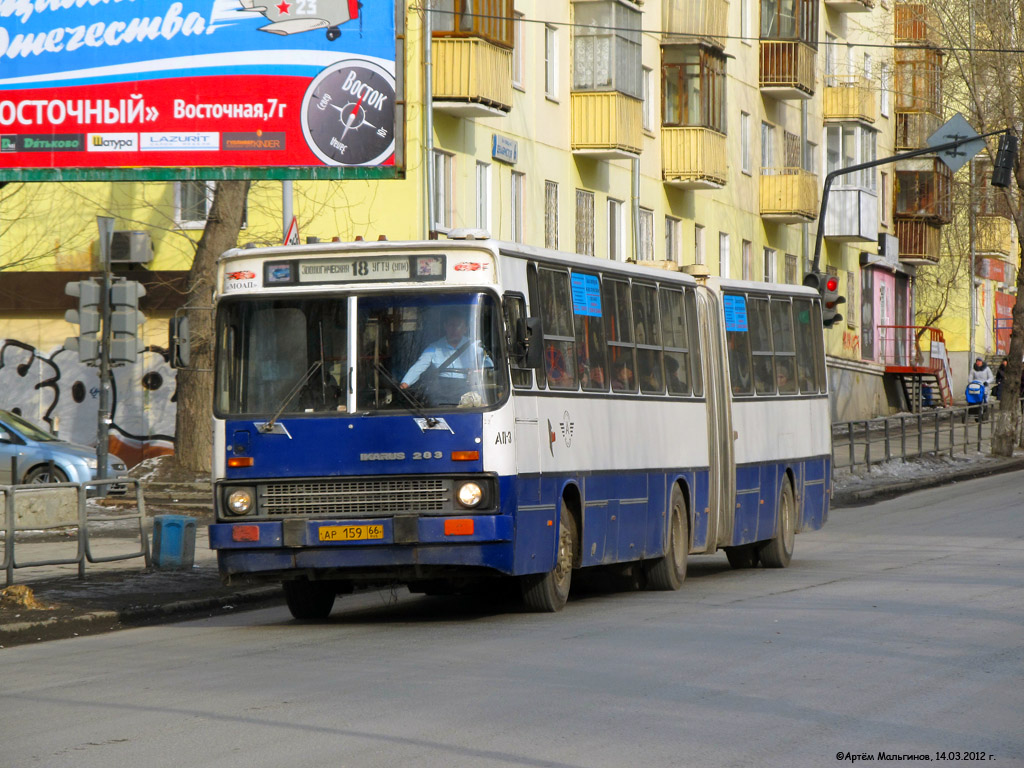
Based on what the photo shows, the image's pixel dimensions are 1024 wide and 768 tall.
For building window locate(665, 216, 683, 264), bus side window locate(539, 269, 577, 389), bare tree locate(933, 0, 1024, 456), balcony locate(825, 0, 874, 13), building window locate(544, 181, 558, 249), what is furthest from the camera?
balcony locate(825, 0, 874, 13)

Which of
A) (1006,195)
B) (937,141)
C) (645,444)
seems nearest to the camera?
(645,444)

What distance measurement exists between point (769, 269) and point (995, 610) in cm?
3715

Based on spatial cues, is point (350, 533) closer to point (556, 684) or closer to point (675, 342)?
point (556, 684)

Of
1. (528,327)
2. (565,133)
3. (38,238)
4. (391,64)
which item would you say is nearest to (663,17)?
(565,133)

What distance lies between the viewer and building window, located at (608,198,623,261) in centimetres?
3975

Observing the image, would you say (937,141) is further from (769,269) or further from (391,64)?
(391,64)

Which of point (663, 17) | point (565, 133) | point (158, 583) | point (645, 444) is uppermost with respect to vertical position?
point (663, 17)

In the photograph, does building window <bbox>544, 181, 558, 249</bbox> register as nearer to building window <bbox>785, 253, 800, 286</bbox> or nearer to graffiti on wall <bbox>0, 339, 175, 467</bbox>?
graffiti on wall <bbox>0, 339, 175, 467</bbox>

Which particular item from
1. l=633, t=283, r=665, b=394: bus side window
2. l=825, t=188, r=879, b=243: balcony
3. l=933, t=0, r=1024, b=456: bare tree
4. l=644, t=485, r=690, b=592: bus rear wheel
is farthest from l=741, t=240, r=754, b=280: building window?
l=633, t=283, r=665, b=394: bus side window

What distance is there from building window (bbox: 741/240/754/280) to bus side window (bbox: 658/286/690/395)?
31.5 m

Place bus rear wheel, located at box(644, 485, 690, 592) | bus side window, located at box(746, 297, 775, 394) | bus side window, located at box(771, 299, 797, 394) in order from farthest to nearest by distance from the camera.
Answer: bus side window, located at box(771, 299, 797, 394)
bus side window, located at box(746, 297, 775, 394)
bus rear wheel, located at box(644, 485, 690, 592)

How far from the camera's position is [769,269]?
50281 millimetres

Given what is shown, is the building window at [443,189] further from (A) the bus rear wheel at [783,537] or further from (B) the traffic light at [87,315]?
(A) the bus rear wheel at [783,537]

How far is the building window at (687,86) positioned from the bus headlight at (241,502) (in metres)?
30.2
